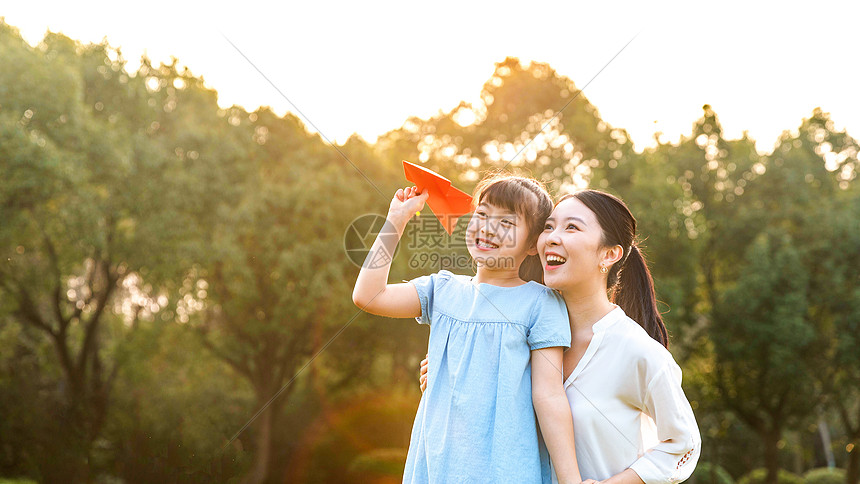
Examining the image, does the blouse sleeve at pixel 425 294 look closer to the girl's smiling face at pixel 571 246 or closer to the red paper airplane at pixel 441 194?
the red paper airplane at pixel 441 194

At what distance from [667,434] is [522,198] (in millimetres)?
780

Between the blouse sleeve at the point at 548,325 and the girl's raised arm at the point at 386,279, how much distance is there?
15.2 inches

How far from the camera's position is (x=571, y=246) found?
6.38ft

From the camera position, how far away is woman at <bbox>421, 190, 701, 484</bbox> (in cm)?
181

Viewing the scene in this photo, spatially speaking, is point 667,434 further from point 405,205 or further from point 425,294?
point 405,205

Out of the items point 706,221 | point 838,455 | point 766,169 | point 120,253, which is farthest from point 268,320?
point 838,455

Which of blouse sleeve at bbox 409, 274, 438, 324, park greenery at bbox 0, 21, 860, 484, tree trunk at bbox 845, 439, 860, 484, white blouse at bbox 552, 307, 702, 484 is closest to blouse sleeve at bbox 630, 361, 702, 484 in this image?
white blouse at bbox 552, 307, 702, 484

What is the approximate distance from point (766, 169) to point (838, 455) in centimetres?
992

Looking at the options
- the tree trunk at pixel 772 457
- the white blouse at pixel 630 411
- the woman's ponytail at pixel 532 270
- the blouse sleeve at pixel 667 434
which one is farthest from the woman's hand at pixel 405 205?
the tree trunk at pixel 772 457

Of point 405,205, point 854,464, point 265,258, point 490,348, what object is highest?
point 265,258

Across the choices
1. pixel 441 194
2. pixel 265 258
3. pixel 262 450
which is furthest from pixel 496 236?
pixel 262 450

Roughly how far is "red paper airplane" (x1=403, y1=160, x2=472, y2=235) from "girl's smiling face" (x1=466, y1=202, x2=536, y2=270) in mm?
119

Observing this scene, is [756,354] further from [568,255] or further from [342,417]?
[568,255]

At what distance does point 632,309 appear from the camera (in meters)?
2.21
